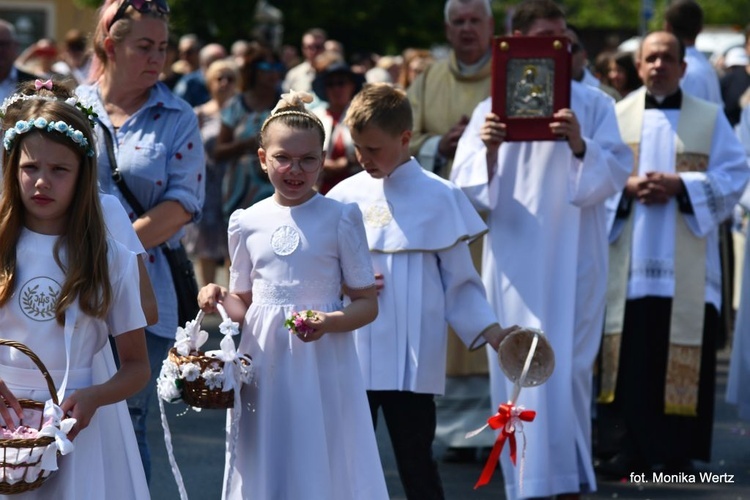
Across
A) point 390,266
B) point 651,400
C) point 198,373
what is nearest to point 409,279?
point 390,266

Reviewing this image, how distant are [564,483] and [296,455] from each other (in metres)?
2.03

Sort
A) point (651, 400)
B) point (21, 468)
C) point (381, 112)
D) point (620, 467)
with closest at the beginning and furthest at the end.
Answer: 1. point (21, 468)
2. point (381, 112)
3. point (620, 467)
4. point (651, 400)

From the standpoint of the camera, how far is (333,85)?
11.7m

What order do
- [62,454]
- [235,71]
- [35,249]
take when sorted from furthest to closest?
[235,71] < [35,249] < [62,454]

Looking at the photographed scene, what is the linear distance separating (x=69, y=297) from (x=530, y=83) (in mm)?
3068

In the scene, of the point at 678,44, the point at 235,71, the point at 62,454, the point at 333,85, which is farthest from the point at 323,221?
the point at 235,71

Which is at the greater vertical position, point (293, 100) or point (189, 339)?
point (293, 100)

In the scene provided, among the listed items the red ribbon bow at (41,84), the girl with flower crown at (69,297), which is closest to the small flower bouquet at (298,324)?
the girl with flower crown at (69,297)

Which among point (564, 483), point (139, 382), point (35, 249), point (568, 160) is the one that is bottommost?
point (564, 483)

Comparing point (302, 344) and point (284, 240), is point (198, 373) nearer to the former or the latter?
point (302, 344)

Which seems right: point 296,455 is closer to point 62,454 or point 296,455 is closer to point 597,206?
point 62,454

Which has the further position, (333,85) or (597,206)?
(333,85)

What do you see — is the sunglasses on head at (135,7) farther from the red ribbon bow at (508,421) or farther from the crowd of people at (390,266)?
the red ribbon bow at (508,421)

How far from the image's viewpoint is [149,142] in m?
5.57
